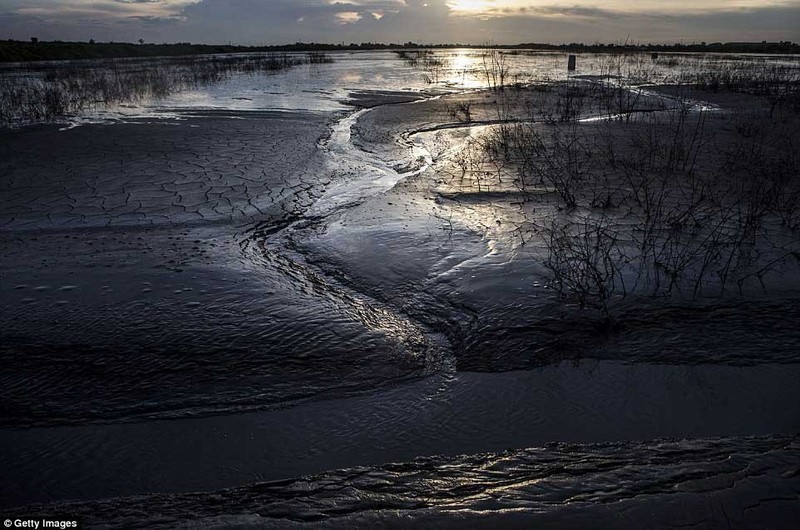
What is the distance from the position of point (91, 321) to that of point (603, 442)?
3711mm

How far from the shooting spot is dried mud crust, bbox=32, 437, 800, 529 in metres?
2.06

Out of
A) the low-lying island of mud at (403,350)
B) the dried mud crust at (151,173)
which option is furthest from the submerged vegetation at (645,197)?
the dried mud crust at (151,173)

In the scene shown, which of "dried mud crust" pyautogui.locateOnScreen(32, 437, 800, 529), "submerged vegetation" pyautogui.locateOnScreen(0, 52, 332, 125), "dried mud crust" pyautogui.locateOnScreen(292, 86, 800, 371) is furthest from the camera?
"submerged vegetation" pyautogui.locateOnScreen(0, 52, 332, 125)

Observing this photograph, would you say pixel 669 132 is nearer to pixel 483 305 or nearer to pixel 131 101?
pixel 483 305

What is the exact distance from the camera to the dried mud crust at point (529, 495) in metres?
2.06

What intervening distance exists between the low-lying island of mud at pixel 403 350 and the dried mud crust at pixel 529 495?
0.5 inches

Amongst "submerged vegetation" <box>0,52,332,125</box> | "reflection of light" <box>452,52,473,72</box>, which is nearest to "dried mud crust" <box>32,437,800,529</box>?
"submerged vegetation" <box>0,52,332,125</box>

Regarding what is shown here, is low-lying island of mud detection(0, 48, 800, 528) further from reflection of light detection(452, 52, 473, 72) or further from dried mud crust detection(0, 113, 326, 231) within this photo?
reflection of light detection(452, 52, 473, 72)

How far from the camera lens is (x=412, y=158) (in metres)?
9.54

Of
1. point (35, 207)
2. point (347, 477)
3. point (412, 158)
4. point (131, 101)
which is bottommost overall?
point (347, 477)

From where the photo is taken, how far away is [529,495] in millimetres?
2213

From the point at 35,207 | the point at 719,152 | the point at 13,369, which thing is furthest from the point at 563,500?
the point at 719,152

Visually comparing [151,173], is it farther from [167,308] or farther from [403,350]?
[403,350]

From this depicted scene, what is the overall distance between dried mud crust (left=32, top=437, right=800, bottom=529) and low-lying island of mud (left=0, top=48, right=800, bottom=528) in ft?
0.04
